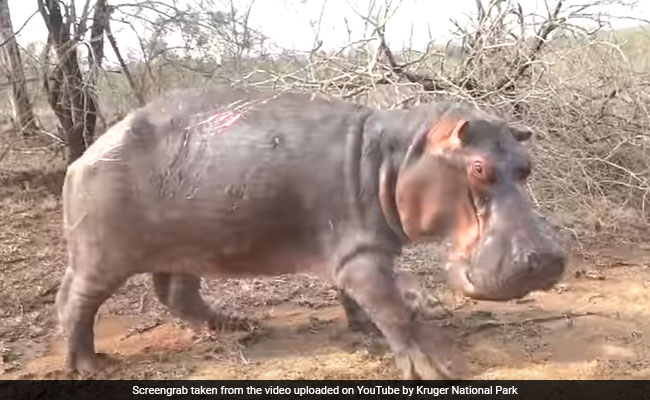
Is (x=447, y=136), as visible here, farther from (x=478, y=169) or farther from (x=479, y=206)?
(x=479, y=206)

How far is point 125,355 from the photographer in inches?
157

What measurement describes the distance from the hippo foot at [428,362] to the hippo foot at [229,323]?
139 centimetres

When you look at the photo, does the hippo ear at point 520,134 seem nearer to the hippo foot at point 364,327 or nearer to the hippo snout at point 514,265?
the hippo snout at point 514,265

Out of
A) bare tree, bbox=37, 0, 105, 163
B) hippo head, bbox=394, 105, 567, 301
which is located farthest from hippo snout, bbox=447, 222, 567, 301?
bare tree, bbox=37, 0, 105, 163

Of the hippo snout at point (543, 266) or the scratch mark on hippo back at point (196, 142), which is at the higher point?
the scratch mark on hippo back at point (196, 142)

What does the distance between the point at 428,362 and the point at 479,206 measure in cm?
66

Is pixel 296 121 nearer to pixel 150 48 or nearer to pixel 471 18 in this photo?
pixel 471 18

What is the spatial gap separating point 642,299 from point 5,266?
14.2 ft

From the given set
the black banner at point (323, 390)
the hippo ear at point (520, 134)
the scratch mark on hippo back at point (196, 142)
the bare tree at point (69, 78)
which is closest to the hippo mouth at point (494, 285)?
the black banner at point (323, 390)

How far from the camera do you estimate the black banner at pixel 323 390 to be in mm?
3248

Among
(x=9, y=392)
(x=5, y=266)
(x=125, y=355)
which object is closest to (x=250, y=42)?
(x=5, y=266)

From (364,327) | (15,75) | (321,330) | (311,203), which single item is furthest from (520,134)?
(15,75)

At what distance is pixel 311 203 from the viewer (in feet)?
10.6

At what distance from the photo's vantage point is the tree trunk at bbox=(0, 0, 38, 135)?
7398 millimetres
